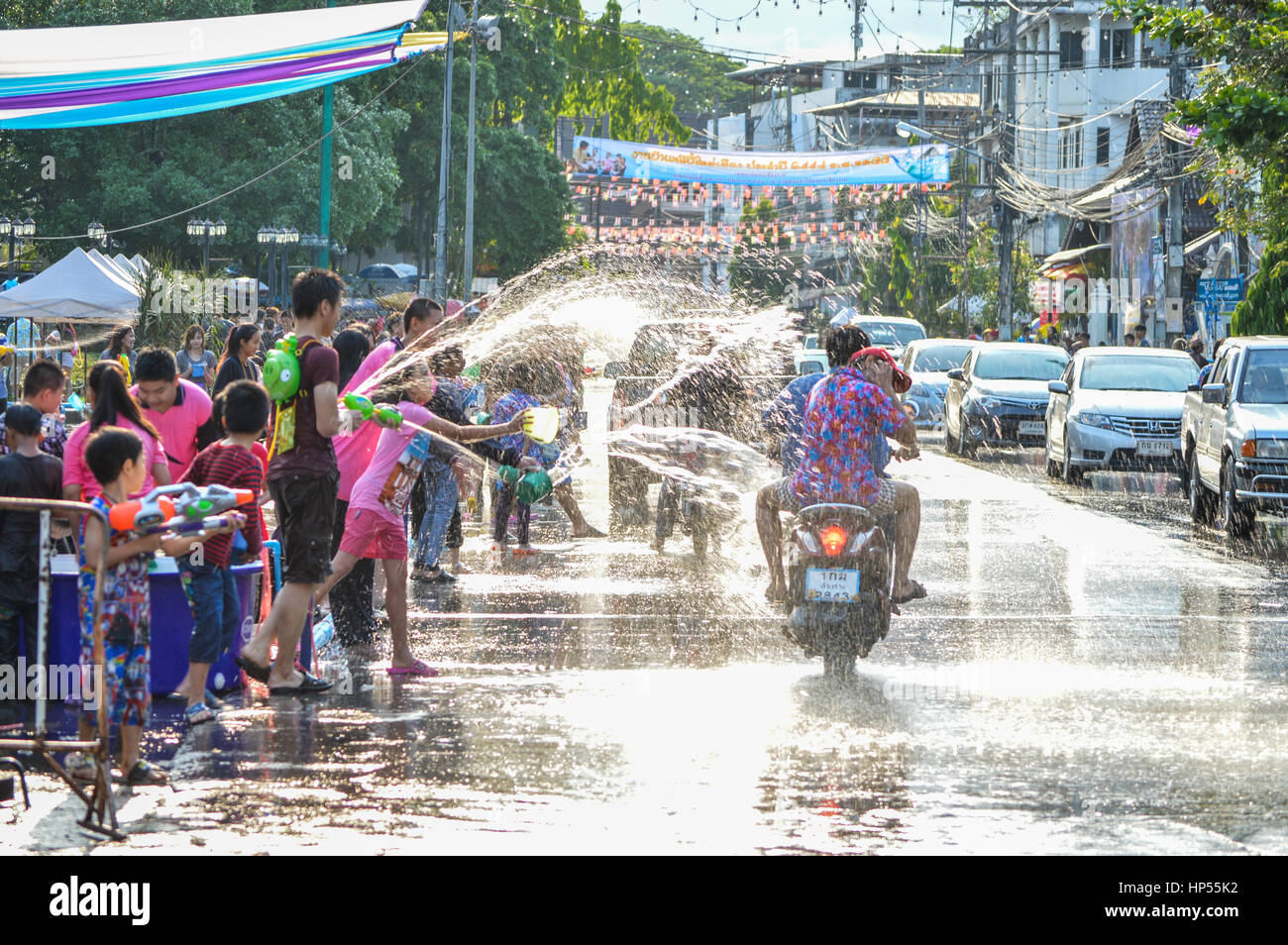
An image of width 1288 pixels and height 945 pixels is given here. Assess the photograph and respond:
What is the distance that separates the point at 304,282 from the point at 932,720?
11.9 feet

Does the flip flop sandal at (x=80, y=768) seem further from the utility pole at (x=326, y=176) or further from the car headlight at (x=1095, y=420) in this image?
the utility pole at (x=326, y=176)

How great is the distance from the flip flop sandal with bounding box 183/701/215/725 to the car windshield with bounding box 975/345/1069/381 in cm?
2066

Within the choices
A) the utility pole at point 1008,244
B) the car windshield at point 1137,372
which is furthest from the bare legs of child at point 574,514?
the utility pole at point 1008,244

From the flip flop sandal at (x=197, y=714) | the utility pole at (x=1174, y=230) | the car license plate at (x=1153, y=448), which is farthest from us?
the utility pole at (x=1174, y=230)

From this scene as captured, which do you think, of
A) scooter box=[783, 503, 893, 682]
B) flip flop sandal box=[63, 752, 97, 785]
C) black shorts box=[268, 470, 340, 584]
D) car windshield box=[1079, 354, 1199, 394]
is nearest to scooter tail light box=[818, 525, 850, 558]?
scooter box=[783, 503, 893, 682]

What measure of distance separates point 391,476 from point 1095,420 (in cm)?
1387

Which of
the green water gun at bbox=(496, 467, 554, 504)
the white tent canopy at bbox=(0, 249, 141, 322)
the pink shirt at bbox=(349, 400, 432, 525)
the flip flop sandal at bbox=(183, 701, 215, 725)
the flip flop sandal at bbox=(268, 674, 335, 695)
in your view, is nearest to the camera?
the flip flop sandal at bbox=(183, 701, 215, 725)

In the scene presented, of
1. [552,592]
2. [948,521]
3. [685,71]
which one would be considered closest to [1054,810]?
[552,592]

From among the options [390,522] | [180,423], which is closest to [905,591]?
[390,522]

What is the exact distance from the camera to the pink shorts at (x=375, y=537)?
29.7 feet

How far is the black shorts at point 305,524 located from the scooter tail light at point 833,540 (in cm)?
239

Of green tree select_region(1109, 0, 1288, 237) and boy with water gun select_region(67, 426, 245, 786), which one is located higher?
green tree select_region(1109, 0, 1288, 237)

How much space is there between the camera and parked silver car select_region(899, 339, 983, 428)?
32.0 m

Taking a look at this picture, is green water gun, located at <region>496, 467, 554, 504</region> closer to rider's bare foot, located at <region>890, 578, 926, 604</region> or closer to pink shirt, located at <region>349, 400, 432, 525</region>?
pink shirt, located at <region>349, 400, 432, 525</region>
